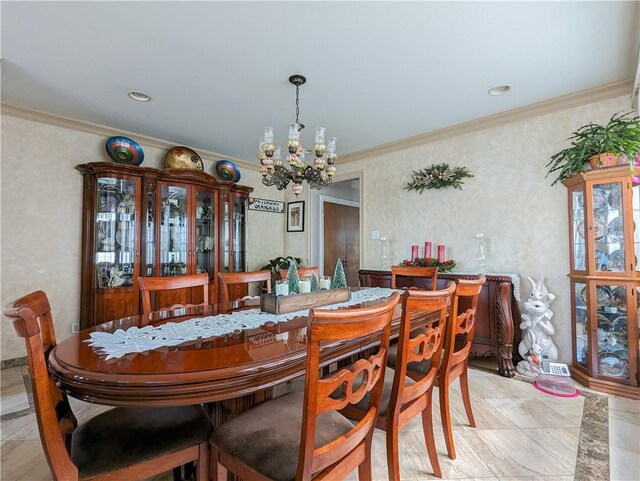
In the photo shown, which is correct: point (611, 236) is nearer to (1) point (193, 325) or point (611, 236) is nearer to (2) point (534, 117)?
(2) point (534, 117)

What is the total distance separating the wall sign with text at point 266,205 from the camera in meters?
4.98

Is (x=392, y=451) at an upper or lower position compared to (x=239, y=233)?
lower

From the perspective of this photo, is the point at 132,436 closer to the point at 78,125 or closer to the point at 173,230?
the point at 173,230

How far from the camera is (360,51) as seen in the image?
217cm

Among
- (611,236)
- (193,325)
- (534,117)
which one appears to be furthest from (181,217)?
(611,236)

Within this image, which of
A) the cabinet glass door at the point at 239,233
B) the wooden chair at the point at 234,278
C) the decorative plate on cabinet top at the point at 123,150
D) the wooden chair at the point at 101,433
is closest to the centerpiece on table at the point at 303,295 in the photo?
the wooden chair at the point at 234,278

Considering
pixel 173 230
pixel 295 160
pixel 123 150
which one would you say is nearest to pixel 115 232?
pixel 173 230

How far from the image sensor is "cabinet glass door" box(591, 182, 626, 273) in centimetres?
240

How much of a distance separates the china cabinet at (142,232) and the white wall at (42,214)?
0.17 meters

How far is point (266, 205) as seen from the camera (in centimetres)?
514

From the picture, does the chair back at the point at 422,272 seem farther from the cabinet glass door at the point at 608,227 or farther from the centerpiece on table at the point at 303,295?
the cabinet glass door at the point at 608,227

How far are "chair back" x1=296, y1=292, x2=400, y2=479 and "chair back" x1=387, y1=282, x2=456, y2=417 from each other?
0.54 feet

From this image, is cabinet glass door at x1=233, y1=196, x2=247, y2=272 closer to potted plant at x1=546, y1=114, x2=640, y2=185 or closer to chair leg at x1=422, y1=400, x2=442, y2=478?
chair leg at x1=422, y1=400, x2=442, y2=478

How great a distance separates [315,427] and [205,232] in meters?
3.53
